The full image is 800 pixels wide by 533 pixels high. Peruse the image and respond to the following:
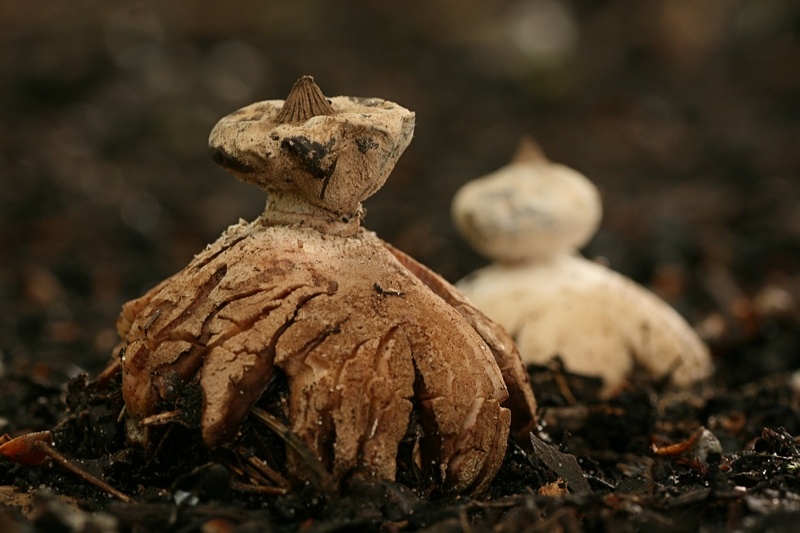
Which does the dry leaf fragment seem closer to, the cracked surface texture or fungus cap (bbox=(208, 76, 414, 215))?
the cracked surface texture

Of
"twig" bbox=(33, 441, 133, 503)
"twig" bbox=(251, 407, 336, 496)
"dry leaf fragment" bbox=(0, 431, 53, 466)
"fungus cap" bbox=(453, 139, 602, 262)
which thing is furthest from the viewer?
"fungus cap" bbox=(453, 139, 602, 262)

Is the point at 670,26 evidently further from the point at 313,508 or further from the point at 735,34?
the point at 313,508

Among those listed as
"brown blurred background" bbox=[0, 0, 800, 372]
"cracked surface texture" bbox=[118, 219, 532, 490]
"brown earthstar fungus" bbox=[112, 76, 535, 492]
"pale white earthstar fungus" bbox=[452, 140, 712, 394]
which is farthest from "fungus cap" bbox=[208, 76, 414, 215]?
"brown blurred background" bbox=[0, 0, 800, 372]

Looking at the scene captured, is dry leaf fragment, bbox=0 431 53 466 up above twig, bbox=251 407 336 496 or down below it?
below

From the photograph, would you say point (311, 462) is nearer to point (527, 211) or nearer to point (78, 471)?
point (78, 471)

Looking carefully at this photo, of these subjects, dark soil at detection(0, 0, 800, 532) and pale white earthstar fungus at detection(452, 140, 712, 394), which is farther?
pale white earthstar fungus at detection(452, 140, 712, 394)

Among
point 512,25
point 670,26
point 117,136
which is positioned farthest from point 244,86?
point 670,26

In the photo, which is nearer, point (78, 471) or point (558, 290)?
point (78, 471)

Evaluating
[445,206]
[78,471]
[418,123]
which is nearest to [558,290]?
[78,471]
